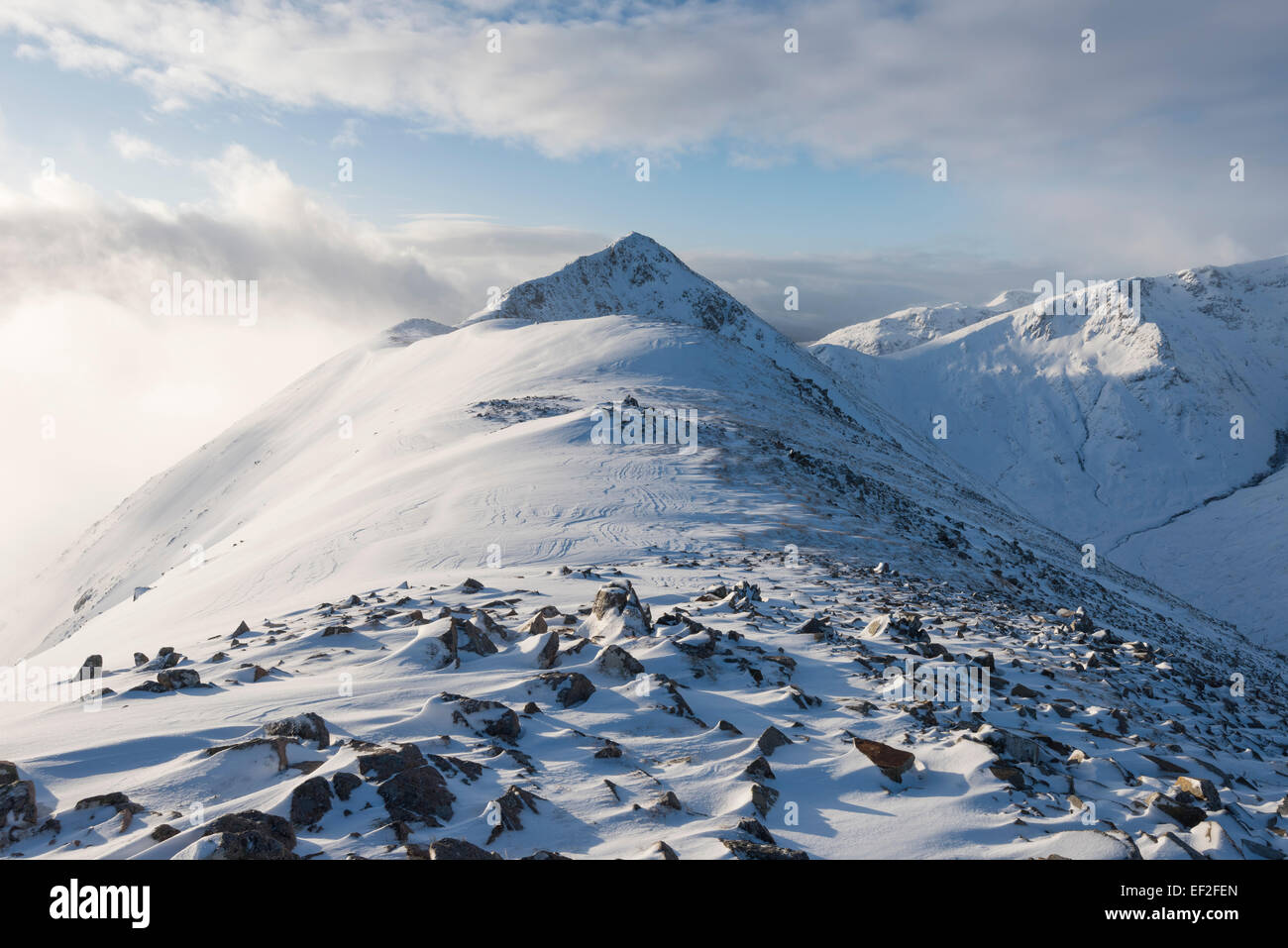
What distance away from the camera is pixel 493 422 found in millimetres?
30531

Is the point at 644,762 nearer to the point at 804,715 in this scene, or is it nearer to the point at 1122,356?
the point at 804,715

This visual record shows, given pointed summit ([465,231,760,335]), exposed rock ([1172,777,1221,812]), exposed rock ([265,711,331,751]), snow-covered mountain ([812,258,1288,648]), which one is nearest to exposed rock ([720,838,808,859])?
exposed rock ([265,711,331,751])

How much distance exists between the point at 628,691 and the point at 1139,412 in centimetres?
17618

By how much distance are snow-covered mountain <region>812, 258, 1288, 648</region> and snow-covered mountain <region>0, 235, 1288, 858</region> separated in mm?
82465

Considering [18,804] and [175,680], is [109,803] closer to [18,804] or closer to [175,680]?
[18,804]

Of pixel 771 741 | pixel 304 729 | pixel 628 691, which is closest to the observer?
pixel 304 729

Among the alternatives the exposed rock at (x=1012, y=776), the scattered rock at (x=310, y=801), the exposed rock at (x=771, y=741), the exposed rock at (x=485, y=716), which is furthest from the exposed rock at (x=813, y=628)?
the scattered rock at (x=310, y=801)

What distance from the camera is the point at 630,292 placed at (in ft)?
380

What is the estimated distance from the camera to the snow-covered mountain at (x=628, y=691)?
521 centimetres

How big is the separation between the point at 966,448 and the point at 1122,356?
50353mm

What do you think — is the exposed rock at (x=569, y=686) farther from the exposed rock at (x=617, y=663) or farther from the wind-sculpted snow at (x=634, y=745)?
the exposed rock at (x=617, y=663)

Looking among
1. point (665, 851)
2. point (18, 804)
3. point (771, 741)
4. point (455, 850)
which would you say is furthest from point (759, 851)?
point (18, 804)

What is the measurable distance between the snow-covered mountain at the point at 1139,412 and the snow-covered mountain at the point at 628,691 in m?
82.5
